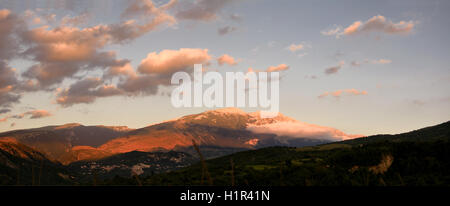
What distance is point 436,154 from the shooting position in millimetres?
134500

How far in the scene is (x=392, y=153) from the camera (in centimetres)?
13688
